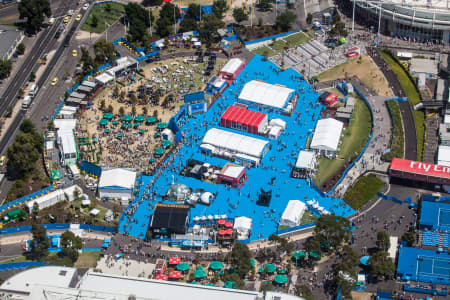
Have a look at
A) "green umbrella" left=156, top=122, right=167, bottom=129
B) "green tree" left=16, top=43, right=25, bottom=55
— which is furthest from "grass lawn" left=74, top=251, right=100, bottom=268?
"green tree" left=16, top=43, right=25, bottom=55

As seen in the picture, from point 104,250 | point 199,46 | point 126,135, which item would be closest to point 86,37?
point 199,46

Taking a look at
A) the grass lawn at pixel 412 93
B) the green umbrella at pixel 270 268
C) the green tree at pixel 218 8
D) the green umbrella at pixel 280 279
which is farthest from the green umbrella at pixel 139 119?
the grass lawn at pixel 412 93

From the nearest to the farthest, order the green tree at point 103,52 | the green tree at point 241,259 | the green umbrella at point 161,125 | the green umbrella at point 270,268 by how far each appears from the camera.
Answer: the green tree at point 241,259
the green umbrella at point 270,268
the green umbrella at point 161,125
the green tree at point 103,52

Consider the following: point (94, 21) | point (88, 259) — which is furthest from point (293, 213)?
point (94, 21)

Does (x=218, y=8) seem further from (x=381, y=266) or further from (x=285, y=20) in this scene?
(x=381, y=266)

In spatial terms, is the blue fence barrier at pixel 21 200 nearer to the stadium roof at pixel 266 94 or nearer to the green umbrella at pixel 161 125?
the green umbrella at pixel 161 125

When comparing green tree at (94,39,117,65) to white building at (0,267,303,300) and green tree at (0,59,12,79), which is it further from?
white building at (0,267,303,300)

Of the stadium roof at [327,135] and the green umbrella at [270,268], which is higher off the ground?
the stadium roof at [327,135]
